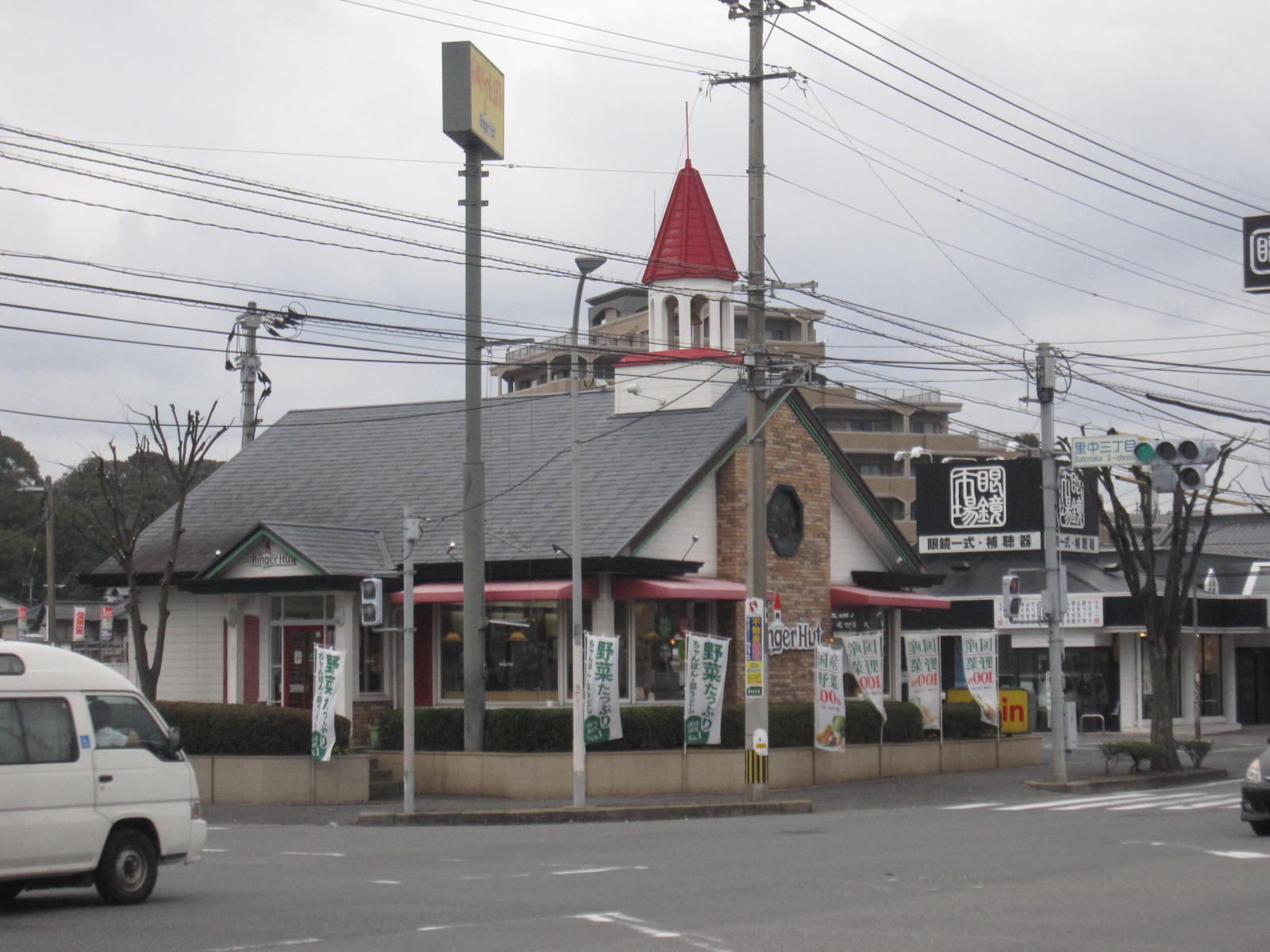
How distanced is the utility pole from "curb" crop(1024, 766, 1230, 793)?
623cm

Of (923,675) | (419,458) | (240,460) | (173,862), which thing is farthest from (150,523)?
(173,862)

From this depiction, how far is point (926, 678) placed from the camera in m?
30.4

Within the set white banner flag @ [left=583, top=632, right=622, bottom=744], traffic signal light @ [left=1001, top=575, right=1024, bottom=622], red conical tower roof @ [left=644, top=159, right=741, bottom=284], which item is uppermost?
red conical tower roof @ [left=644, top=159, right=741, bottom=284]

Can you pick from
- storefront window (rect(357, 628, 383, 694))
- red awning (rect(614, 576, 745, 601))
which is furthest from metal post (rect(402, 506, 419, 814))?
storefront window (rect(357, 628, 383, 694))

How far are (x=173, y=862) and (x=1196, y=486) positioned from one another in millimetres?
14220

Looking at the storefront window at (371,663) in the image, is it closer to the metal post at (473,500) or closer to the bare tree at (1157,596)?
the metal post at (473,500)

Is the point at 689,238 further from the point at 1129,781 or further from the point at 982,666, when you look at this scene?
the point at 1129,781

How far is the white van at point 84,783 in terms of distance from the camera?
12289mm

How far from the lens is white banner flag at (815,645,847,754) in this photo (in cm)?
2720

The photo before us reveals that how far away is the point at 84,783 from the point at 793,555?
770 inches

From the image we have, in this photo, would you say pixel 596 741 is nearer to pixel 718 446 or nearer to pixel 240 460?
pixel 718 446

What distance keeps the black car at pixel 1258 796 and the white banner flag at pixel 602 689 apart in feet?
35.2

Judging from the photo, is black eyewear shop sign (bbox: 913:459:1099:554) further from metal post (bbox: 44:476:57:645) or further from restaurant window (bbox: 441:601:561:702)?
metal post (bbox: 44:476:57:645)

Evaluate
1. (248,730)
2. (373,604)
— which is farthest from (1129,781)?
(248,730)
